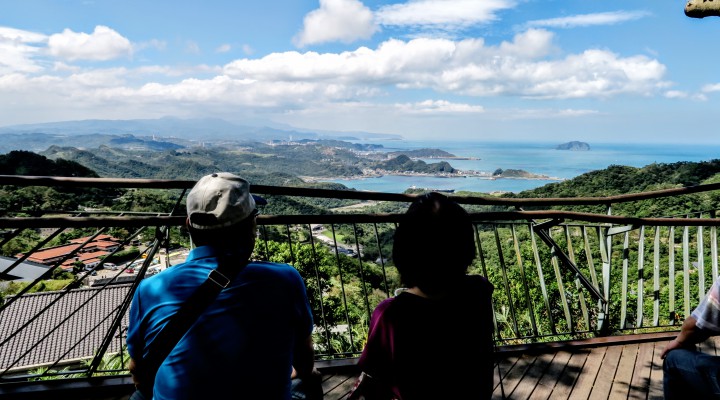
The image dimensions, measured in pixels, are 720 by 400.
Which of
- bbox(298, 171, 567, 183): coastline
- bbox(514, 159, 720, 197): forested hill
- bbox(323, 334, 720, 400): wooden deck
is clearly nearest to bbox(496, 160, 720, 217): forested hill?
bbox(514, 159, 720, 197): forested hill

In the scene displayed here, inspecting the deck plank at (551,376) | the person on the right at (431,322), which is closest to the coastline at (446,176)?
the deck plank at (551,376)

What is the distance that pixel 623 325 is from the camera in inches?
137

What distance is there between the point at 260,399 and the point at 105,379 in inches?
74.9

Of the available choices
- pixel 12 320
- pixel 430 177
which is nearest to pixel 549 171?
pixel 430 177

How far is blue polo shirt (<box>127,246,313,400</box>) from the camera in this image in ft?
4.15

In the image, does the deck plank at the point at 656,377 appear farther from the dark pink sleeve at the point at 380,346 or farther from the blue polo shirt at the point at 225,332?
the blue polo shirt at the point at 225,332

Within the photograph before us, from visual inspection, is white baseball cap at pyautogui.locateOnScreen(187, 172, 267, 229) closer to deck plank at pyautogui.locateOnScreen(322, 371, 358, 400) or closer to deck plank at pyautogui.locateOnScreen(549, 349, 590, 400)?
deck plank at pyautogui.locateOnScreen(322, 371, 358, 400)

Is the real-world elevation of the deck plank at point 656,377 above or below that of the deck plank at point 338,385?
below

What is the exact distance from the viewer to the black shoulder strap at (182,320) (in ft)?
4.18

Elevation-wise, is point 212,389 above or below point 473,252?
below

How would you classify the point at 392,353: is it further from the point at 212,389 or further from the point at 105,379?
the point at 105,379

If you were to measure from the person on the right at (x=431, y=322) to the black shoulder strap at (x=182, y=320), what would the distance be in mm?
485

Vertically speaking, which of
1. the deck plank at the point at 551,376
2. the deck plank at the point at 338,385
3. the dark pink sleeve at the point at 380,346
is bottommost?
the deck plank at the point at 551,376

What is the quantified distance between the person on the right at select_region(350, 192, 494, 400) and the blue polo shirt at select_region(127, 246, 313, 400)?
0.28m
